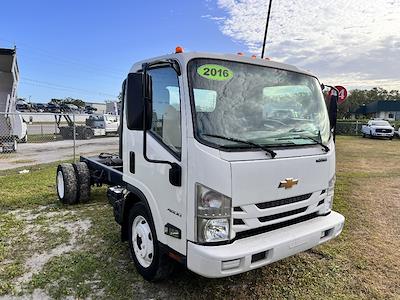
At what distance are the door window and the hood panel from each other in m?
0.60

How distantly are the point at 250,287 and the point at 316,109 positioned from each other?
6.74 ft

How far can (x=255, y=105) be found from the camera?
3393 millimetres

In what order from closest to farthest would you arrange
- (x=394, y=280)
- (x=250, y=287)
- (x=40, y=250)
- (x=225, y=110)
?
(x=225, y=110), (x=250, y=287), (x=394, y=280), (x=40, y=250)

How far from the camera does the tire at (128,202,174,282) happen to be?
358 cm

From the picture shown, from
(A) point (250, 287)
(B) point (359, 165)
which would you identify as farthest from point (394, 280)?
(B) point (359, 165)

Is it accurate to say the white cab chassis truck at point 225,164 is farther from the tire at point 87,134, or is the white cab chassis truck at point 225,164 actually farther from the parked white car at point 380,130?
the parked white car at point 380,130

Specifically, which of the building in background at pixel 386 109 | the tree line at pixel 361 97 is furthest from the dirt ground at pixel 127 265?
the tree line at pixel 361 97

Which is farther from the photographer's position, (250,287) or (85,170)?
(85,170)

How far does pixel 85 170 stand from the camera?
6727 mm

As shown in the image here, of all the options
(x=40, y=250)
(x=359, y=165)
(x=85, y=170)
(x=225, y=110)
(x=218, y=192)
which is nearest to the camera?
(x=218, y=192)

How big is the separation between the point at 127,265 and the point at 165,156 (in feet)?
5.65

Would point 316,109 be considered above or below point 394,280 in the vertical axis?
above

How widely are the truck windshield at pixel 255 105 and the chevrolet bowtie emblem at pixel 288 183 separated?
13.6 inches

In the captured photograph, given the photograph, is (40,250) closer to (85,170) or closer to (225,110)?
(85,170)
